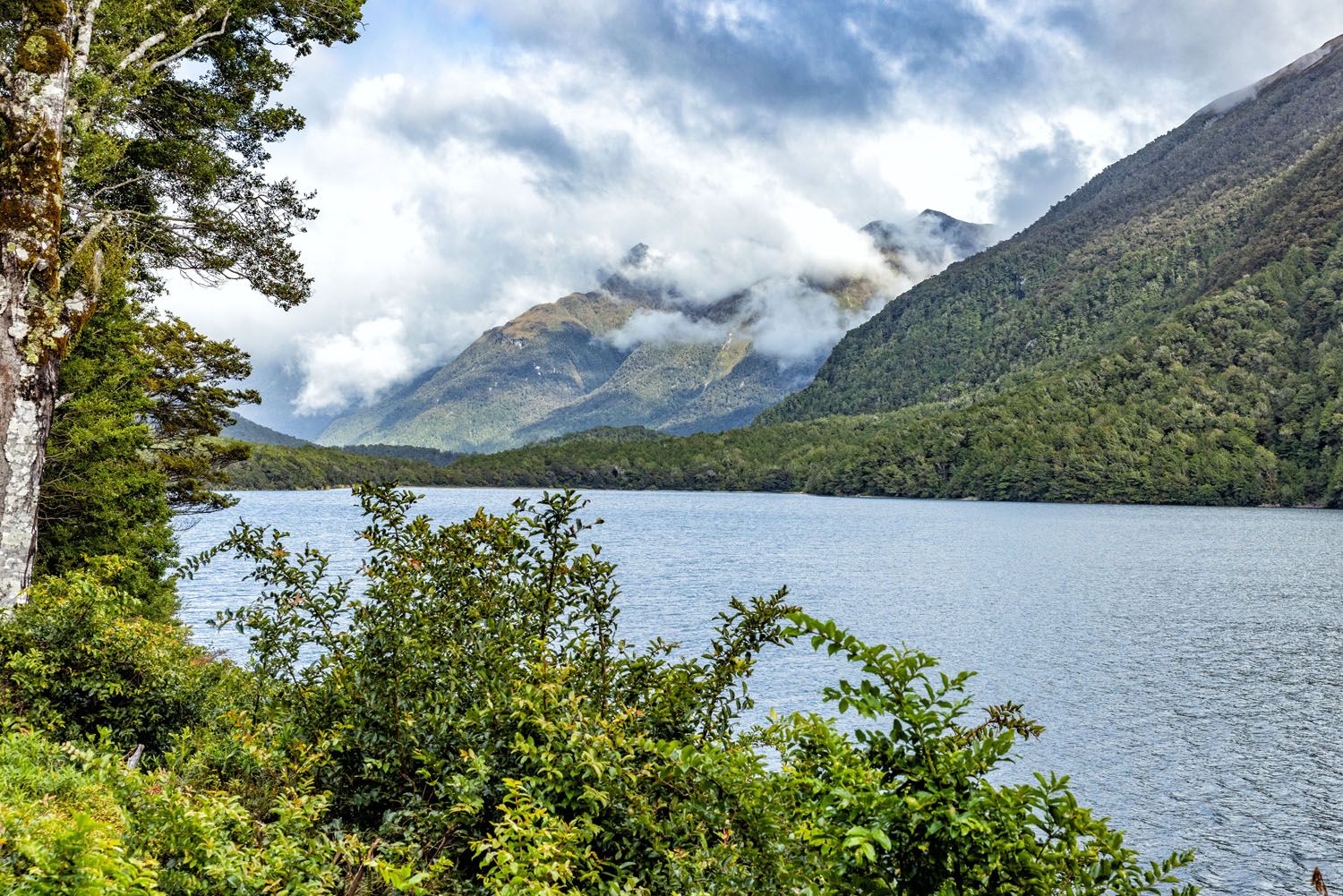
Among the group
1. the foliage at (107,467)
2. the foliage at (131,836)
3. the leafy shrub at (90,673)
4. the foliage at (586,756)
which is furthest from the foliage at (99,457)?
the foliage at (131,836)

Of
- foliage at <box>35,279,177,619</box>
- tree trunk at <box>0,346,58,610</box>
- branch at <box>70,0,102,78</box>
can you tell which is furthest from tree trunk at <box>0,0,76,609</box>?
foliage at <box>35,279,177,619</box>

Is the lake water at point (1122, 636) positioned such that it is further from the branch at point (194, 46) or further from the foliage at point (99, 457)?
the branch at point (194, 46)

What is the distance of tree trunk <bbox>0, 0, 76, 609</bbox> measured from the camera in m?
11.8

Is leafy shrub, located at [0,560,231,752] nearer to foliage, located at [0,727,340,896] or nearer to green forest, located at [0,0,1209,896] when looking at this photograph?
green forest, located at [0,0,1209,896]

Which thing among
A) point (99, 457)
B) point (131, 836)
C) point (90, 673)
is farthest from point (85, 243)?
point (131, 836)

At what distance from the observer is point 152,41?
16094mm

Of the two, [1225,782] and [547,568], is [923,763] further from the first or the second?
[1225,782]

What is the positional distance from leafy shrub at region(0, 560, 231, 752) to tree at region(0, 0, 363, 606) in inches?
104

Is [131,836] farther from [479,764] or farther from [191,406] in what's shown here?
[191,406]

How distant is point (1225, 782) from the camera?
24500mm

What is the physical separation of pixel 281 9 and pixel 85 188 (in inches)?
214

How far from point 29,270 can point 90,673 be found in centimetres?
585

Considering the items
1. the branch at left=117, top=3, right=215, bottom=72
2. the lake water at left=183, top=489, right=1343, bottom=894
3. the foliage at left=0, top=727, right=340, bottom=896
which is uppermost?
the branch at left=117, top=3, right=215, bottom=72

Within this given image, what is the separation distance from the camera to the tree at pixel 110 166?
39.2ft
